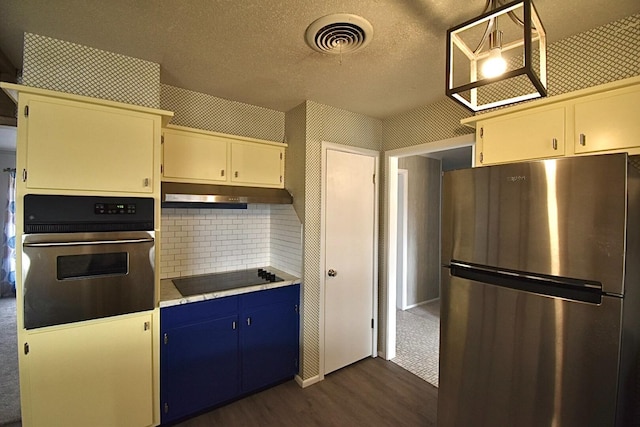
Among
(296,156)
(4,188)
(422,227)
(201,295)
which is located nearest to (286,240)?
(296,156)

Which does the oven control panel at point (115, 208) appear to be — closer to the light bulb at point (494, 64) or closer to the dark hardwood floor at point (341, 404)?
the dark hardwood floor at point (341, 404)

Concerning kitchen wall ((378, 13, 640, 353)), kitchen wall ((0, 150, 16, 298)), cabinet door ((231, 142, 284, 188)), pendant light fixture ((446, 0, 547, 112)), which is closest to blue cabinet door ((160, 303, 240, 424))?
cabinet door ((231, 142, 284, 188))

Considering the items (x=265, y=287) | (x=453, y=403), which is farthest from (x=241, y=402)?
(x=453, y=403)

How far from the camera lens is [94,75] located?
182cm

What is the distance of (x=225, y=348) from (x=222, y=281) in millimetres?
547

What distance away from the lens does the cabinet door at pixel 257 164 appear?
2.60 m

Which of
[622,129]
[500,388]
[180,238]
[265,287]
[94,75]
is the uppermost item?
[94,75]

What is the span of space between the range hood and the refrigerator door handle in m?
1.65

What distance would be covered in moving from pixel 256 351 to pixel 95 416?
1.07 metres

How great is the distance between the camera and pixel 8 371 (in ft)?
9.07

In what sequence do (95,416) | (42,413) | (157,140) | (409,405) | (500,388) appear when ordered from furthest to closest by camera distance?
(409,405)
(157,140)
(95,416)
(42,413)
(500,388)

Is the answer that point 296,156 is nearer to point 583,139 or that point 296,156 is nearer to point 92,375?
point 583,139

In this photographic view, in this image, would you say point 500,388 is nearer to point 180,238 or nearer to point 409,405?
point 409,405

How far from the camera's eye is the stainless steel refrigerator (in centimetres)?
111
